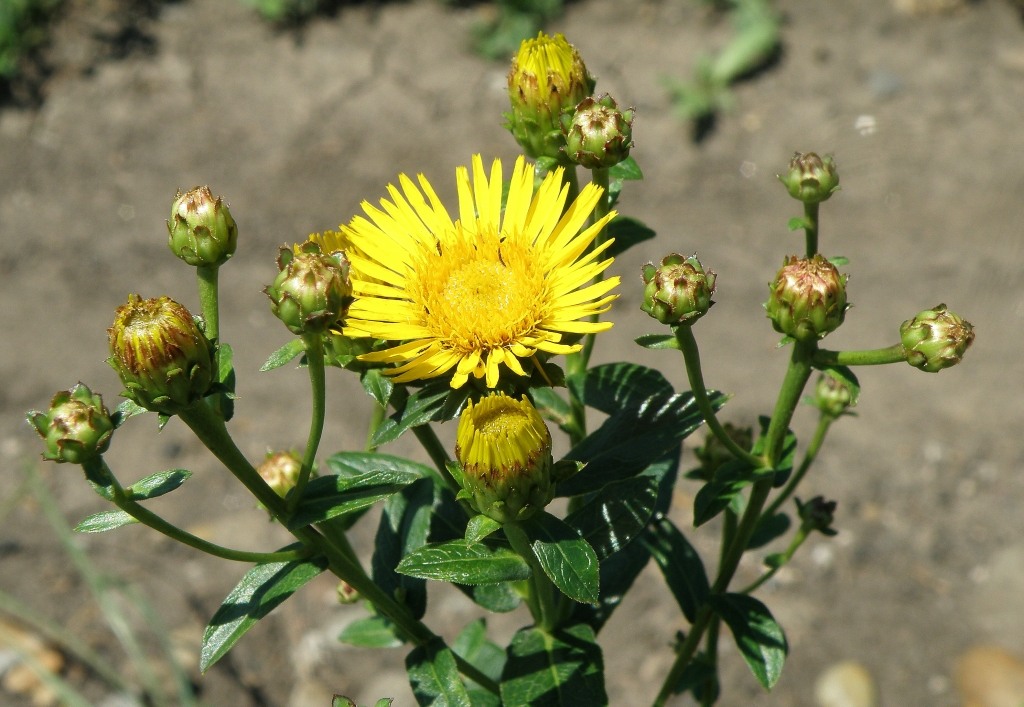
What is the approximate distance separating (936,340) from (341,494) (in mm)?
1098

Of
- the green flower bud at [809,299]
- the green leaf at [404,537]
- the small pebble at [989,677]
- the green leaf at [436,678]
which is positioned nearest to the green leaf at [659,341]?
the green flower bud at [809,299]

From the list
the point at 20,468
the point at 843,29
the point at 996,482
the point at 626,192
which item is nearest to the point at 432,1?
the point at 626,192

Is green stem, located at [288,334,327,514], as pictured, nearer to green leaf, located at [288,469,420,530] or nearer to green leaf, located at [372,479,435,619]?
Result: green leaf, located at [288,469,420,530]

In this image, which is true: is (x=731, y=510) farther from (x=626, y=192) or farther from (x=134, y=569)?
(x=626, y=192)

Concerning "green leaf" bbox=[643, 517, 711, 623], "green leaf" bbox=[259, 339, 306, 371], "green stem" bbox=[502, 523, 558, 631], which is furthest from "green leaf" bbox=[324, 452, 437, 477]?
"green leaf" bbox=[643, 517, 711, 623]

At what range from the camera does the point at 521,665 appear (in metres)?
2.15

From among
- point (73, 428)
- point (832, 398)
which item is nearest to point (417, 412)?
point (73, 428)

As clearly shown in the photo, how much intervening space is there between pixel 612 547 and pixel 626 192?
15.9 ft

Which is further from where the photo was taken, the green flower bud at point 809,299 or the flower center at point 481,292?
the flower center at point 481,292

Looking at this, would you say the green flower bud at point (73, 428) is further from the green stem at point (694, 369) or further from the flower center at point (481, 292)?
the green stem at point (694, 369)

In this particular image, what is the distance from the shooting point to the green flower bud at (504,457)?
1.73 meters

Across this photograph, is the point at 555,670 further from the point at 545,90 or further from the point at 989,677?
the point at 989,677

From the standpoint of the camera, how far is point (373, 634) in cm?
254

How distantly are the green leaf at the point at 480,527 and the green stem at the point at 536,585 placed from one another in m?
0.03
